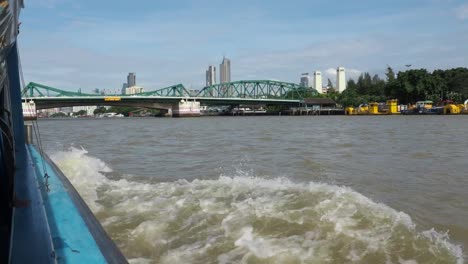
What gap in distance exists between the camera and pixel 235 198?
588 centimetres

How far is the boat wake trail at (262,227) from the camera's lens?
3910 millimetres

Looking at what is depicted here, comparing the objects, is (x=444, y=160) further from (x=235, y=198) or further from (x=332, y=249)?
(x=332, y=249)

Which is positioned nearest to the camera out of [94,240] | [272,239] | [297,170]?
[94,240]

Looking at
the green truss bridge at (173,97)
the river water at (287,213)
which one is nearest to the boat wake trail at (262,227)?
the river water at (287,213)

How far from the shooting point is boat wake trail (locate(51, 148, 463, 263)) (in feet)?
12.8

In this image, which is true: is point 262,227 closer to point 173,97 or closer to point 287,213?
point 287,213

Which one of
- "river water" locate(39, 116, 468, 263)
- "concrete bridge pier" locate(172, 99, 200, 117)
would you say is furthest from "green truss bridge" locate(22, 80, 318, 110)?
"river water" locate(39, 116, 468, 263)

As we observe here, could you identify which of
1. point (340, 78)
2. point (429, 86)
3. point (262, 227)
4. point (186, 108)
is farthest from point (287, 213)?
point (340, 78)

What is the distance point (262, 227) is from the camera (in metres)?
4.59

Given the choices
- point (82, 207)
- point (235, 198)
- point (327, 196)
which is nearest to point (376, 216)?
point (327, 196)

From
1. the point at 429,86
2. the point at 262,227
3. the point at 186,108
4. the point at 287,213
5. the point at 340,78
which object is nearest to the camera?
the point at 262,227

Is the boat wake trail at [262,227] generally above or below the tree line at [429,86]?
below

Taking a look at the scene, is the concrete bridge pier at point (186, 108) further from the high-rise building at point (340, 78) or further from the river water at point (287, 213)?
the high-rise building at point (340, 78)

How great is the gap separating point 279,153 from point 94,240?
10.1 m
